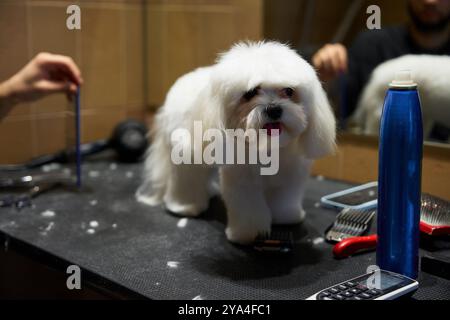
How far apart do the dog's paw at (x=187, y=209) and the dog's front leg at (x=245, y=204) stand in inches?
7.0

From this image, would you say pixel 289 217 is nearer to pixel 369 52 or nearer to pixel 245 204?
pixel 245 204

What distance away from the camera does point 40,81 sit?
1.30 metres

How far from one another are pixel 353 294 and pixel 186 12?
1.18m

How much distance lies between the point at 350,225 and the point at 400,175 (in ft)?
0.91

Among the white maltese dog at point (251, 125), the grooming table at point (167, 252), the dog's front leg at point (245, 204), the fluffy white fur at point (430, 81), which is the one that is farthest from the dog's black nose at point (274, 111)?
the fluffy white fur at point (430, 81)

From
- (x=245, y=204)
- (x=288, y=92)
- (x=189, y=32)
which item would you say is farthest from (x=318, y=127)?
(x=189, y=32)

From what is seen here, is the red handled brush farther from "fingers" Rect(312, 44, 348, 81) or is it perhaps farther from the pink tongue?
"fingers" Rect(312, 44, 348, 81)

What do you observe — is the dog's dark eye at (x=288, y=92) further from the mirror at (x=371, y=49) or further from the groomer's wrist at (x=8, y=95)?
the groomer's wrist at (x=8, y=95)

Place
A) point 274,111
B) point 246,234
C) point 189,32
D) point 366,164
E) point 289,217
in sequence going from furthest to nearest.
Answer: point 189,32 < point 366,164 < point 289,217 < point 246,234 < point 274,111

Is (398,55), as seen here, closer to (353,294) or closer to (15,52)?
(353,294)

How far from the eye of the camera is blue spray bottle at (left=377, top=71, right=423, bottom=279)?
74 cm

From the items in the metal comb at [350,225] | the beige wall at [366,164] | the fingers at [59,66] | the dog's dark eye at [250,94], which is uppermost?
the fingers at [59,66]

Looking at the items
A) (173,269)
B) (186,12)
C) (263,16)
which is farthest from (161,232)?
(186,12)

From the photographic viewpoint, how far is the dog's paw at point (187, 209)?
116 centimetres
